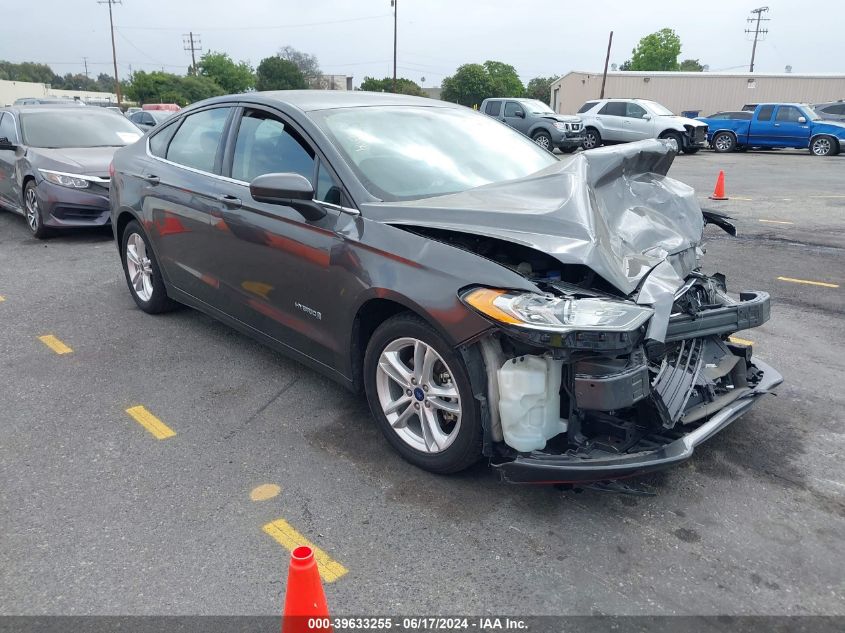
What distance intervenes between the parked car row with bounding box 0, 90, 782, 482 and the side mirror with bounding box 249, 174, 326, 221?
11 mm

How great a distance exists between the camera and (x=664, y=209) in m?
3.81

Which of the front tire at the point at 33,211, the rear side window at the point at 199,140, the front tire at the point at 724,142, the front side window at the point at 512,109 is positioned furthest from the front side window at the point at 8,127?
the front tire at the point at 724,142

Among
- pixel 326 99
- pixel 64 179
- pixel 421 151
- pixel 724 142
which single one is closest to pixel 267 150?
pixel 326 99

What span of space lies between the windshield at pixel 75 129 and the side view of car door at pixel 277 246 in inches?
242

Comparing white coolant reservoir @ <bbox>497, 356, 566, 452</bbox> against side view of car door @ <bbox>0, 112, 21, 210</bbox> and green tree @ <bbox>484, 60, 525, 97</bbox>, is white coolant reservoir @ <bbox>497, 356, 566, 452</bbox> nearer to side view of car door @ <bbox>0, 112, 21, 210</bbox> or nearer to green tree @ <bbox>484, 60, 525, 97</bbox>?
side view of car door @ <bbox>0, 112, 21, 210</bbox>

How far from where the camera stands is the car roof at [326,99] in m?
4.08

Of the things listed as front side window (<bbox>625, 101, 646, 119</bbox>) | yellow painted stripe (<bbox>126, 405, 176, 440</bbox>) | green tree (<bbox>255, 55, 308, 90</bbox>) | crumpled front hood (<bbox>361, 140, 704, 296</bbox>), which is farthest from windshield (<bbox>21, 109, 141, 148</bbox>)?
green tree (<bbox>255, 55, 308, 90</bbox>)

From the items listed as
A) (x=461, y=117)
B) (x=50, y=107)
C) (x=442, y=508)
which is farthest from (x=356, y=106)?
(x=50, y=107)

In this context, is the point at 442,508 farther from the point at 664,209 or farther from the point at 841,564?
the point at 664,209

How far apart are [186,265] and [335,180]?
5.78ft

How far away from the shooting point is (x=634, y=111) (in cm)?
2261

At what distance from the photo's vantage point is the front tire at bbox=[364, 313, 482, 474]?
9.75ft

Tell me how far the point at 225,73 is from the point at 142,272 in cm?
10694

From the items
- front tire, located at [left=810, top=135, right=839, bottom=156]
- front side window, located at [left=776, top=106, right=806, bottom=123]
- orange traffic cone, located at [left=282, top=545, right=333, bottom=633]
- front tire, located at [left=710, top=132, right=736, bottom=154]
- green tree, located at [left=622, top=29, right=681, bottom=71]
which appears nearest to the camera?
orange traffic cone, located at [left=282, top=545, right=333, bottom=633]
